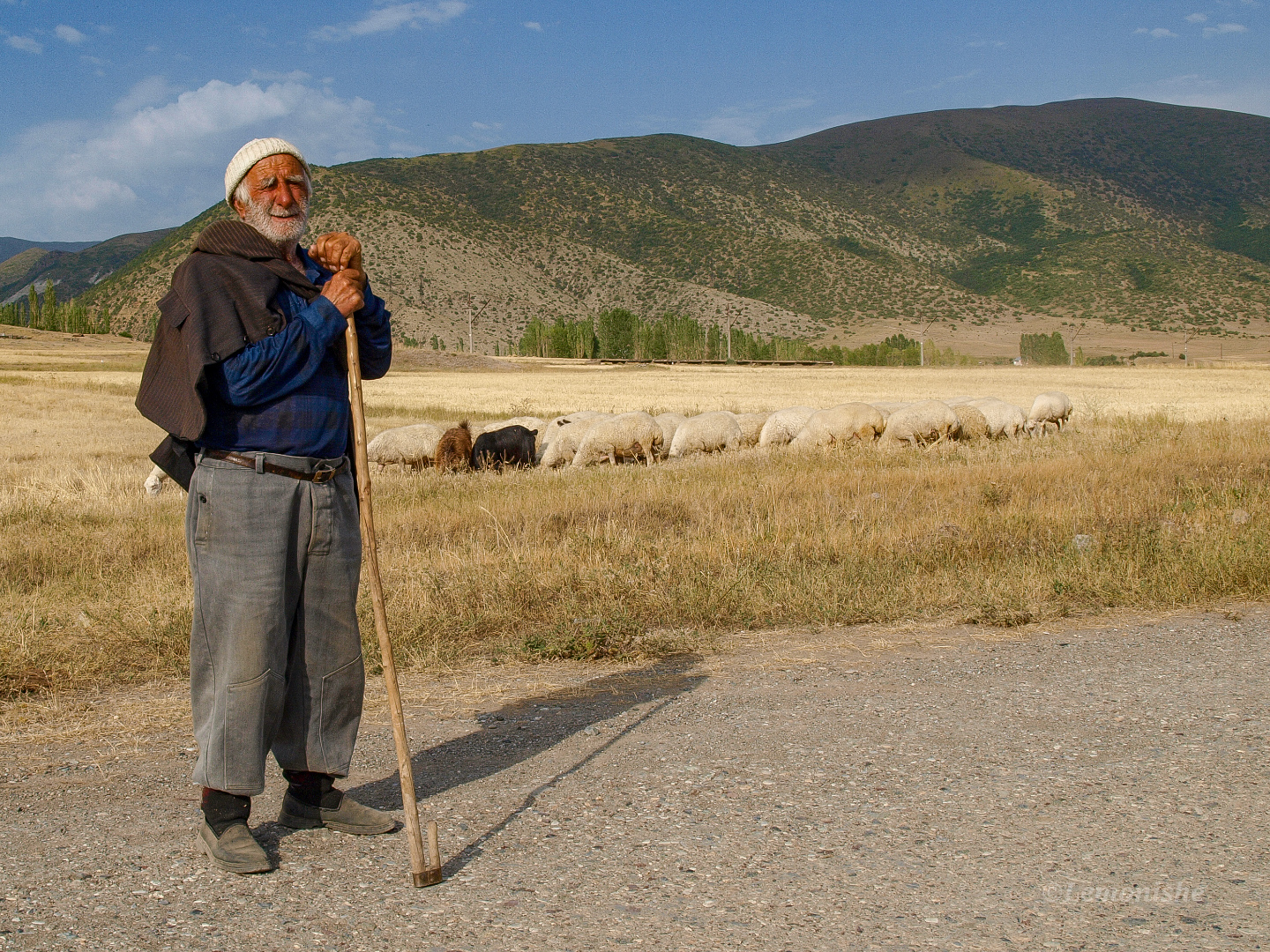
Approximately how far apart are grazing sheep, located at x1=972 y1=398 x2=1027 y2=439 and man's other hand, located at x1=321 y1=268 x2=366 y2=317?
19212 mm

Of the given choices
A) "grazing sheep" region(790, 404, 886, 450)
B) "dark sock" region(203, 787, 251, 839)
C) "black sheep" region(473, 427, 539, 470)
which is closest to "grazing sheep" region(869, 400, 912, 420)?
"grazing sheep" region(790, 404, 886, 450)

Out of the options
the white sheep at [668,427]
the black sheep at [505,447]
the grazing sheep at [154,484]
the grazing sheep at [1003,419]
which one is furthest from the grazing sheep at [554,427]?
the grazing sheep at [1003,419]

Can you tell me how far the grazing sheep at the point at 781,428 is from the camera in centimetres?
2073

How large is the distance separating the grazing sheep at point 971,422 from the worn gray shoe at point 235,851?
1882 centimetres

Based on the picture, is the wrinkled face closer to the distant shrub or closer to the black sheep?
the black sheep

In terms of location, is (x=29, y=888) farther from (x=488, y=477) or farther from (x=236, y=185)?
(x=488, y=477)

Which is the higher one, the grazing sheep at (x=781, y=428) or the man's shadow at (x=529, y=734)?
the grazing sheep at (x=781, y=428)

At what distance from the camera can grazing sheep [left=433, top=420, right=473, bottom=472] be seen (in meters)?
18.6

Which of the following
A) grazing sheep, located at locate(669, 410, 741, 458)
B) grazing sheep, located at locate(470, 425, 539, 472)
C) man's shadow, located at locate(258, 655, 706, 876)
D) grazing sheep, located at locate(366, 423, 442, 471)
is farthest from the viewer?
grazing sheep, located at locate(669, 410, 741, 458)

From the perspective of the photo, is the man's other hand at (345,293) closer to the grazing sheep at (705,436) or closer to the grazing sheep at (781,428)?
the grazing sheep at (705,436)

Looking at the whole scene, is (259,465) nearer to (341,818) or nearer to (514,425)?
(341,818)

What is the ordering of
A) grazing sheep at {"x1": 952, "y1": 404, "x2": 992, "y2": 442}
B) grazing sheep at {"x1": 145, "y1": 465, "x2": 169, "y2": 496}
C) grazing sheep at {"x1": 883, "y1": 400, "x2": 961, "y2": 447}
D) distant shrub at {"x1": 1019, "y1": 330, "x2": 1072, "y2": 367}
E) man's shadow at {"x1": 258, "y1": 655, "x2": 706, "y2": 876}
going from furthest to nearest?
distant shrub at {"x1": 1019, "y1": 330, "x2": 1072, "y2": 367} → grazing sheep at {"x1": 952, "y1": 404, "x2": 992, "y2": 442} → grazing sheep at {"x1": 883, "y1": 400, "x2": 961, "y2": 447} → grazing sheep at {"x1": 145, "y1": 465, "x2": 169, "y2": 496} → man's shadow at {"x1": 258, "y1": 655, "x2": 706, "y2": 876}

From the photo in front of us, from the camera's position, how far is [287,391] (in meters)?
3.83

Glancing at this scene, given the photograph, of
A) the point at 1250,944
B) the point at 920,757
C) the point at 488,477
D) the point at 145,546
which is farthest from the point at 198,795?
the point at 488,477
